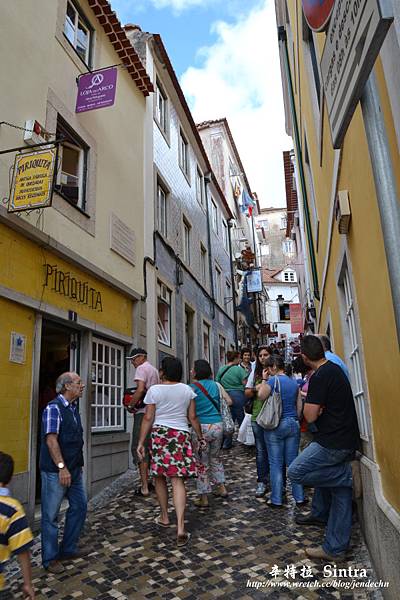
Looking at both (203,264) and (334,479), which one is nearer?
(334,479)

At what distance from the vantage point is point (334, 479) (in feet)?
12.0

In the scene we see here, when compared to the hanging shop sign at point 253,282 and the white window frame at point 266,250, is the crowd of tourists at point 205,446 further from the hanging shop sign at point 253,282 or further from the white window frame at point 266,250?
the white window frame at point 266,250

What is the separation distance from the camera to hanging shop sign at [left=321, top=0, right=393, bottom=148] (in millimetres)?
1149

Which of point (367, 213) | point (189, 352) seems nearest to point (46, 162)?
point (367, 213)

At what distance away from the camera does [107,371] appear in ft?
25.8

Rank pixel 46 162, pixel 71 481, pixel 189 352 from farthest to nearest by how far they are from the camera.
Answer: pixel 189 352 < pixel 46 162 < pixel 71 481

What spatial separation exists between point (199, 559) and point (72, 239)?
458 centimetres

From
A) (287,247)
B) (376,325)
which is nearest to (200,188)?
(376,325)

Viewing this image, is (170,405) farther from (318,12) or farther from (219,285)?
(219,285)

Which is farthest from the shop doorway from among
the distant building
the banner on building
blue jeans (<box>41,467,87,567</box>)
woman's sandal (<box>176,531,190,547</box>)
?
the banner on building

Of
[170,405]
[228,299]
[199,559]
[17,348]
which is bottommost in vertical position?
[199,559]

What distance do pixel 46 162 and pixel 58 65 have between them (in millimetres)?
2623

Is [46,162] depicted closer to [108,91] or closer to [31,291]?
[31,291]

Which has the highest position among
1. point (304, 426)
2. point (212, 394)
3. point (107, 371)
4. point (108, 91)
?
point (108, 91)
